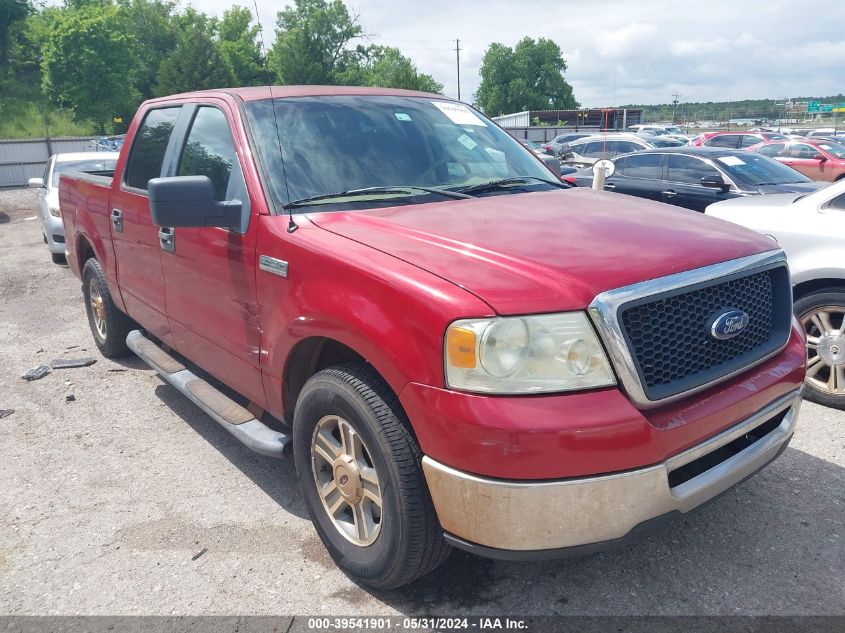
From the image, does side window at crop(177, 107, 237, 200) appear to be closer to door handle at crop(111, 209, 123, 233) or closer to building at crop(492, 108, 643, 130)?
door handle at crop(111, 209, 123, 233)

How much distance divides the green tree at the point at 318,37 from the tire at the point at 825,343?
6660 cm

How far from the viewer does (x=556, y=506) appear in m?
2.08

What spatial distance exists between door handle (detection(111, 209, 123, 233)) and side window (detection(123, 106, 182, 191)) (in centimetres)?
20

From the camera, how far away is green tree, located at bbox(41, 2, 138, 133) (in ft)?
164

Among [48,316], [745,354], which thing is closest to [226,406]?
[745,354]

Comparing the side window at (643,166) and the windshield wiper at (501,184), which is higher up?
the windshield wiper at (501,184)

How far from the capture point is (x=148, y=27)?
7456 cm

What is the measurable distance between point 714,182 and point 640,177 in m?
1.34

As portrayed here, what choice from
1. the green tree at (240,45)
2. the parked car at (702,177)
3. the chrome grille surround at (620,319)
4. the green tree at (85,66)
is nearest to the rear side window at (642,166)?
the parked car at (702,177)

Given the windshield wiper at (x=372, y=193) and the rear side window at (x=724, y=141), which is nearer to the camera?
the windshield wiper at (x=372, y=193)

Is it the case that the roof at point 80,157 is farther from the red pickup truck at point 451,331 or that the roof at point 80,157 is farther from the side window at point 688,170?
the side window at point 688,170

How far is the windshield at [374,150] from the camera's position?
10.3 ft

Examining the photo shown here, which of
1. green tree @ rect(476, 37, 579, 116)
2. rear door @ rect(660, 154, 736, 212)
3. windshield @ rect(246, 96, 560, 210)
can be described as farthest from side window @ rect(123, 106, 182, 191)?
green tree @ rect(476, 37, 579, 116)

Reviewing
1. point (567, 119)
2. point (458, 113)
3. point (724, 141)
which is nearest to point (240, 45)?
point (567, 119)
